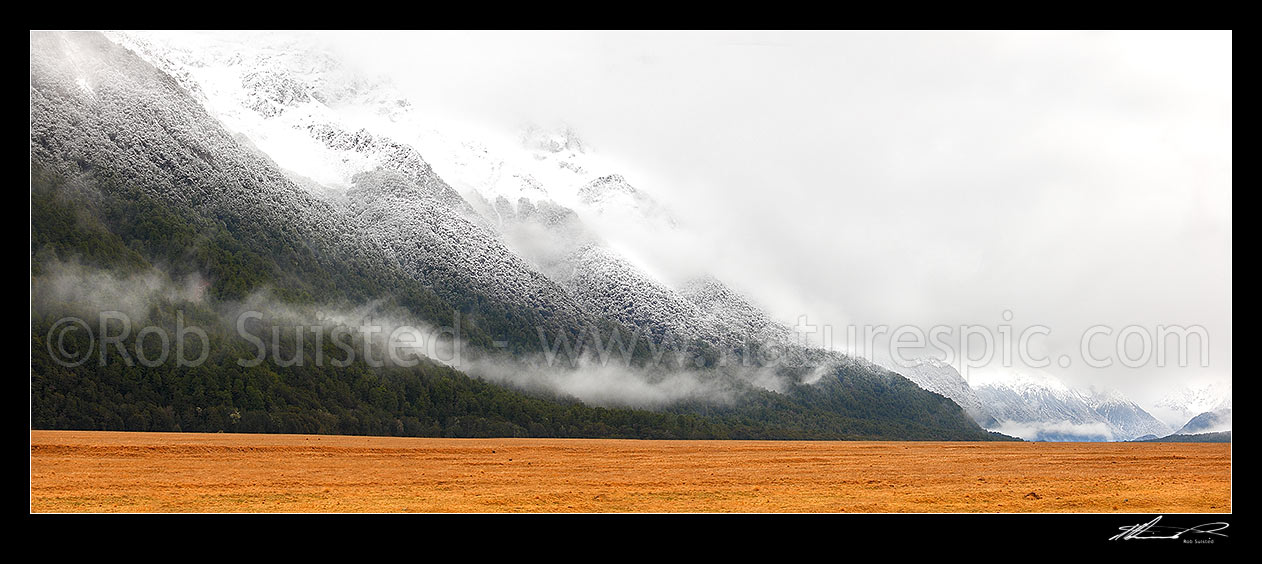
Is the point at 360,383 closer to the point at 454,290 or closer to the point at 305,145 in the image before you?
the point at 454,290

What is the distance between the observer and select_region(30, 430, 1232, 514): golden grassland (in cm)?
3416

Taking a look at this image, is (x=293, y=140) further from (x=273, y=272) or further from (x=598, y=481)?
(x=598, y=481)

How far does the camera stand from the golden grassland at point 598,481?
34.2 m

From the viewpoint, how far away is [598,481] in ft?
131

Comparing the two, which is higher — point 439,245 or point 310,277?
point 439,245

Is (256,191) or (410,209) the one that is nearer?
(256,191)
